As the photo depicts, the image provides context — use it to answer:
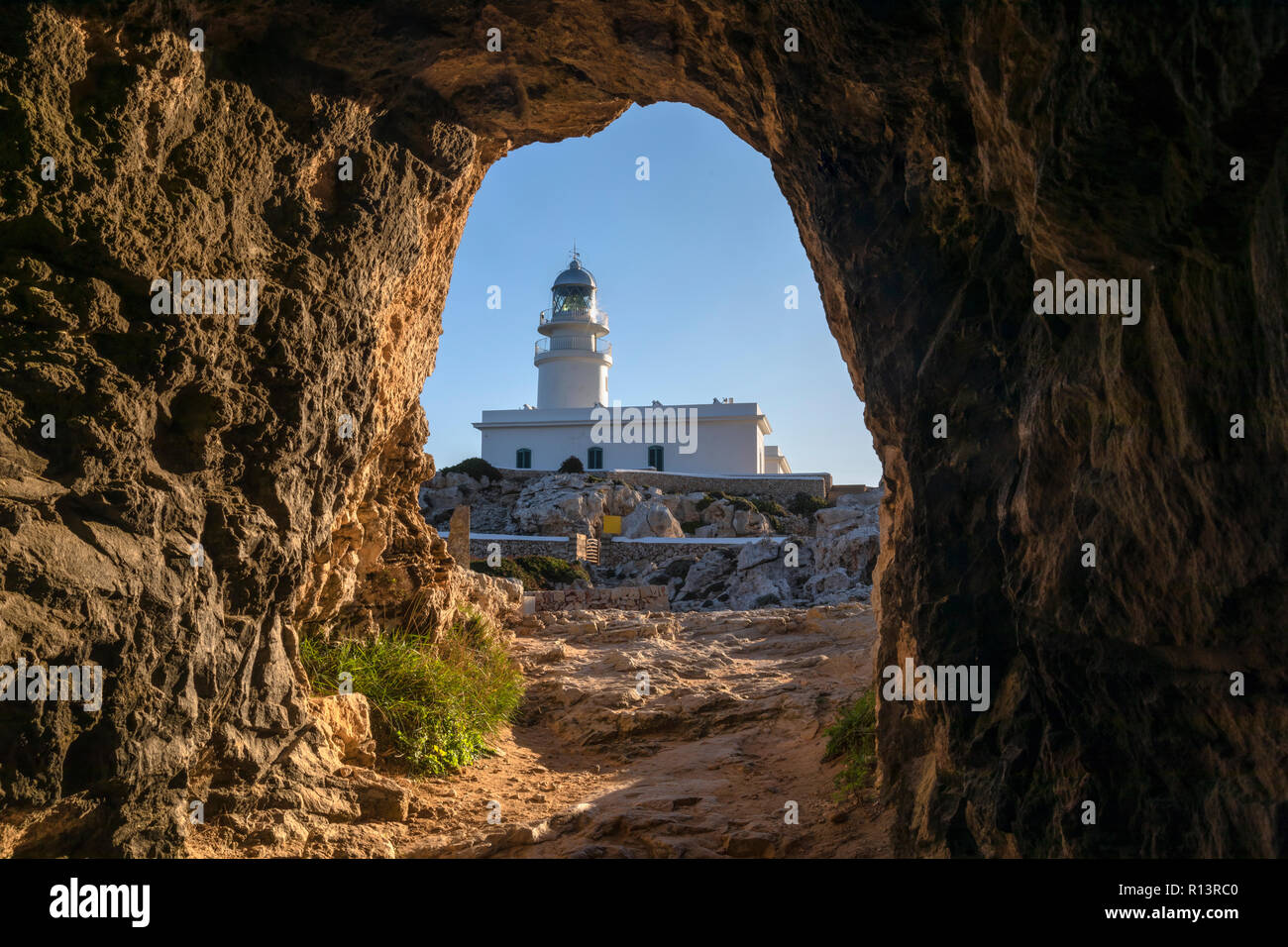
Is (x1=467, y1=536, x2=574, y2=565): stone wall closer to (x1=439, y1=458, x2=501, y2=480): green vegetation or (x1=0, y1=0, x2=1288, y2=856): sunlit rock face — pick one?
(x1=439, y1=458, x2=501, y2=480): green vegetation

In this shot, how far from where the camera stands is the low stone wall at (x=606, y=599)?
1527 cm

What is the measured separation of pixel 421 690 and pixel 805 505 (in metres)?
29.7

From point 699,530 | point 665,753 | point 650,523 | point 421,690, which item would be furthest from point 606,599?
point 699,530

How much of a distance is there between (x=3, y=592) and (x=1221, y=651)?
175 inches

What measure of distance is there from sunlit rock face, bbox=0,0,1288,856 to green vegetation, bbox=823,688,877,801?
1.59 ft

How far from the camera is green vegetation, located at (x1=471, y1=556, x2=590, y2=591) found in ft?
65.2

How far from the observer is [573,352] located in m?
44.1

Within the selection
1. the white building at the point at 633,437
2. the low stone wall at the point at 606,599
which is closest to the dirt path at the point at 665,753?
the low stone wall at the point at 606,599

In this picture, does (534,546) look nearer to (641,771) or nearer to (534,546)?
(534,546)

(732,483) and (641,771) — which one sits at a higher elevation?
(732,483)

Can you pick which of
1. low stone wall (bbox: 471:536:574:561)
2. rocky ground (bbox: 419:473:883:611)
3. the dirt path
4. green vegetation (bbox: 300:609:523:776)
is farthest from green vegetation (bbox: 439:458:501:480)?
green vegetation (bbox: 300:609:523:776)

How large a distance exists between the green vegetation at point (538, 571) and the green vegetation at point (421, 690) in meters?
11.7

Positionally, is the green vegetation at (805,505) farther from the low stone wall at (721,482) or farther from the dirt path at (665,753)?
the dirt path at (665,753)
